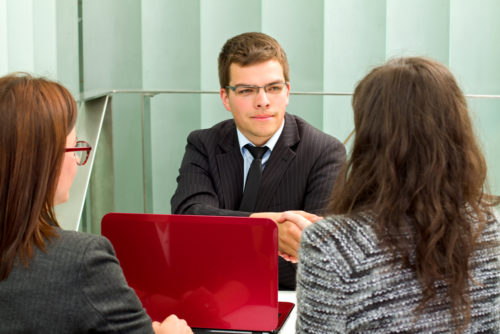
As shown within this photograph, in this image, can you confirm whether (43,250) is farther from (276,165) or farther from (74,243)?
(276,165)

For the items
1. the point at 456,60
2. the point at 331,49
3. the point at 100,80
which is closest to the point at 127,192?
the point at 100,80

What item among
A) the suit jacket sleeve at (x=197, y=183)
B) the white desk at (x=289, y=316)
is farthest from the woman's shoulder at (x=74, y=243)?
the suit jacket sleeve at (x=197, y=183)

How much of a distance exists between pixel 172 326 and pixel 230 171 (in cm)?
96

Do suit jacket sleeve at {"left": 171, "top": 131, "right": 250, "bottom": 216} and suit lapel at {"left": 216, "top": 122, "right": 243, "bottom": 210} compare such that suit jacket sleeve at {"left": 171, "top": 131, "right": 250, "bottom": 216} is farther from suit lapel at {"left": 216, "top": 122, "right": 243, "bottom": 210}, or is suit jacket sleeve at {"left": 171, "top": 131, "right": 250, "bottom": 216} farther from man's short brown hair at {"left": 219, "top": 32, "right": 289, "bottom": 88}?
man's short brown hair at {"left": 219, "top": 32, "right": 289, "bottom": 88}

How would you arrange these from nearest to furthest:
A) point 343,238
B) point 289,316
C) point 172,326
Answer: point 343,238, point 172,326, point 289,316

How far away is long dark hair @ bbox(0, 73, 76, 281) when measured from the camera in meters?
0.99

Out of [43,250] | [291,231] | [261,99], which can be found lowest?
[291,231]

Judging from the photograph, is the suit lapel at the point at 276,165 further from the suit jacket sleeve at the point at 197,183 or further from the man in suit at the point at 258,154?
the suit jacket sleeve at the point at 197,183

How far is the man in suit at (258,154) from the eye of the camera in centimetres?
203

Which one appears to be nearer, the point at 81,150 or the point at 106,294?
the point at 106,294

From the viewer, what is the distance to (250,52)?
2.10 m

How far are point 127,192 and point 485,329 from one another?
8.21 ft

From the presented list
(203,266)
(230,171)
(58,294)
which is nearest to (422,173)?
(203,266)

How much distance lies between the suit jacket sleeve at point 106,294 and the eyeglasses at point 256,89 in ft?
3.80
